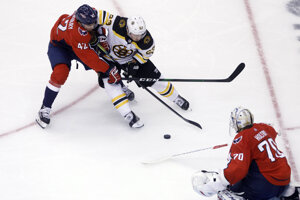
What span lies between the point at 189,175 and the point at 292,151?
77cm

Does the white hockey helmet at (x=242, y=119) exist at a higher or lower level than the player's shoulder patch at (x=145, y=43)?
higher

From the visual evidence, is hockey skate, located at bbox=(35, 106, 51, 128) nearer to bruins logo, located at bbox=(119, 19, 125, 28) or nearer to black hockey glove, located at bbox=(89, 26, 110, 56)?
black hockey glove, located at bbox=(89, 26, 110, 56)

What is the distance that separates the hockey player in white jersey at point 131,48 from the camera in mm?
3631

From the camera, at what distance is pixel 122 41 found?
Result: 12.3ft

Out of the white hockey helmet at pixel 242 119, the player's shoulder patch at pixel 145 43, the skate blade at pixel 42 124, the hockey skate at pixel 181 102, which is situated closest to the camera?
the white hockey helmet at pixel 242 119

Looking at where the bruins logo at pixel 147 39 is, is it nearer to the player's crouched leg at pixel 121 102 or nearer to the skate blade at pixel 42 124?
the player's crouched leg at pixel 121 102

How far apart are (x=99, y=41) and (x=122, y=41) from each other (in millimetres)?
199

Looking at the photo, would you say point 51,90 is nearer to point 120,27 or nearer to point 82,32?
point 82,32

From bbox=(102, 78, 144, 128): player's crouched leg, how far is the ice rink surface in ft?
0.31

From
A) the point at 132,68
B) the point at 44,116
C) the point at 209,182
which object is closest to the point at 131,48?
the point at 132,68

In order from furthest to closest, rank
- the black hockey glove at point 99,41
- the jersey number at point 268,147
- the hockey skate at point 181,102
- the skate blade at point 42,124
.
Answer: the hockey skate at point 181,102, the skate blade at point 42,124, the black hockey glove at point 99,41, the jersey number at point 268,147

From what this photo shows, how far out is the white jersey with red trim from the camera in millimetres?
3705

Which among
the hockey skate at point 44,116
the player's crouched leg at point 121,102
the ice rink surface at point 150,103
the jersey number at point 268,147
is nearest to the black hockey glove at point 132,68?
the player's crouched leg at point 121,102

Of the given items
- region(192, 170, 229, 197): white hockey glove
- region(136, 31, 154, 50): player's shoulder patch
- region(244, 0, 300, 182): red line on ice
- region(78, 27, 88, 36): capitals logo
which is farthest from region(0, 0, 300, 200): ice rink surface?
region(78, 27, 88, 36): capitals logo
